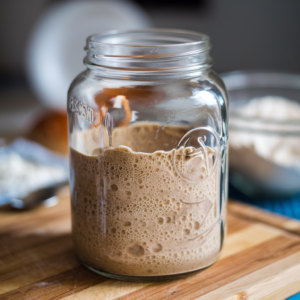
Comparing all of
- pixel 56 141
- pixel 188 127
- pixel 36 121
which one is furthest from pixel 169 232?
pixel 36 121

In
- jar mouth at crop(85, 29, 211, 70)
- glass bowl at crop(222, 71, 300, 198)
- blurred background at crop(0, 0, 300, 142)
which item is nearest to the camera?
jar mouth at crop(85, 29, 211, 70)

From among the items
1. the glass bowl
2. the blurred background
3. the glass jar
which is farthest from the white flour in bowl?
the blurred background

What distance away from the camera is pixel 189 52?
54 cm

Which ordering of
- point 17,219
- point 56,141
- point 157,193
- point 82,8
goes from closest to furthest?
point 157,193 < point 17,219 < point 56,141 < point 82,8

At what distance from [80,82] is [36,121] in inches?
29.8

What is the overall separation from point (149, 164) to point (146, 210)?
61mm

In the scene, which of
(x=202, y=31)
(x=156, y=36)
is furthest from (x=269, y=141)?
(x=202, y=31)

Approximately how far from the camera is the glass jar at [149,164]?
536mm

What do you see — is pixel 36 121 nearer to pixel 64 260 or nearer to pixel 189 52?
pixel 64 260

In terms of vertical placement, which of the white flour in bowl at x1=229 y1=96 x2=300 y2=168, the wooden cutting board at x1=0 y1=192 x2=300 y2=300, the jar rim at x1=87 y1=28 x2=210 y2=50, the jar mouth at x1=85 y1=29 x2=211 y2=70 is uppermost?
the jar rim at x1=87 y1=28 x2=210 y2=50

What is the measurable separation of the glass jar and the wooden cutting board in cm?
2

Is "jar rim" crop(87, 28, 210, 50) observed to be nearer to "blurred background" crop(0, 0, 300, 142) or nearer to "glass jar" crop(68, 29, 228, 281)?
"glass jar" crop(68, 29, 228, 281)

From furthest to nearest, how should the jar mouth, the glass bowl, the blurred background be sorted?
the blurred background < the glass bowl < the jar mouth

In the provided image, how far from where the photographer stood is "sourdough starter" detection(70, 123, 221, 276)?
536 mm
